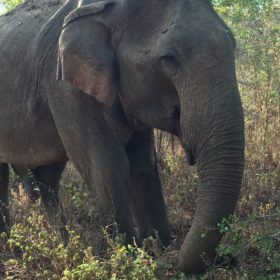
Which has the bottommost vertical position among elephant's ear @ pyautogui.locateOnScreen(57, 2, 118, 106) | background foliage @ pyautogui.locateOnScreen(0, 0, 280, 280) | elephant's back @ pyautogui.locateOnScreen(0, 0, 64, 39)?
background foliage @ pyautogui.locateOnScreen(0, 0, 280, 280)

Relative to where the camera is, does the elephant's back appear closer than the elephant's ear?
No

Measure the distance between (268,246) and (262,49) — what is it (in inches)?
134

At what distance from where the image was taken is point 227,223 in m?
3.20

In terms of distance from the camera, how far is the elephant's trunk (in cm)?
328

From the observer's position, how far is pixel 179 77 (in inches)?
138

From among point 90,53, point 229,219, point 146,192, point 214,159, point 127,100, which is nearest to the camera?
point 229,219

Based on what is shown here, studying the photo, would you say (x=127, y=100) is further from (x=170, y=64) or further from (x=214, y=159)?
(x=214, y=159)

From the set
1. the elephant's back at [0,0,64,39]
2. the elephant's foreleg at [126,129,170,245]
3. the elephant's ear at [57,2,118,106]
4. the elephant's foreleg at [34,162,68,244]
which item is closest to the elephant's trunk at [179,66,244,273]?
the elephant's ear at [57,2,118,106]

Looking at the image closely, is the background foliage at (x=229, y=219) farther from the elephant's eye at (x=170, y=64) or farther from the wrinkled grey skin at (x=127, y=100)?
the elephant's eye at (x=170, y=64)

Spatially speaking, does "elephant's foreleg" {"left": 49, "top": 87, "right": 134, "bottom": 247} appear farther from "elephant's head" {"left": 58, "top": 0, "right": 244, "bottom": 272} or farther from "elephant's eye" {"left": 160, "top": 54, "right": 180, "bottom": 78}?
"elephant's eye" {"left": 160, "top": 54, "right": 180, "bottom": 78}

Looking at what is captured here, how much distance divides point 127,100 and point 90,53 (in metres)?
0.41

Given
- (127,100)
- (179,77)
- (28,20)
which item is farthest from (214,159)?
(28,20)

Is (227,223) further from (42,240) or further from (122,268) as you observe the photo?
(42,240)

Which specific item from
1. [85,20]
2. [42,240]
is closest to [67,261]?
[42,240]
